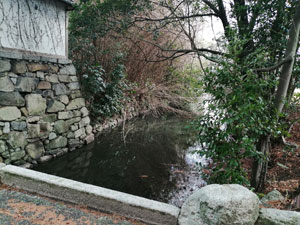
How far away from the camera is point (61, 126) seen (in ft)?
14.9

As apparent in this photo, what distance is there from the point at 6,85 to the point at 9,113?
0.46 meters

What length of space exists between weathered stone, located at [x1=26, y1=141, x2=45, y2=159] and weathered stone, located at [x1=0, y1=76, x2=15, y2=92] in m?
1.03

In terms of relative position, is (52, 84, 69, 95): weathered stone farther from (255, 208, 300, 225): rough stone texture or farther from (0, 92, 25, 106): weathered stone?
(255, 208, 300, 225): rough stone texture

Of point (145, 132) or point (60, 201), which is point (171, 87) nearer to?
point (145, 132)

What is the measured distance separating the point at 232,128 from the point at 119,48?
528 centimetres

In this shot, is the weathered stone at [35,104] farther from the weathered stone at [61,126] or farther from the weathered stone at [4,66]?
the weathered stone at [4,66]

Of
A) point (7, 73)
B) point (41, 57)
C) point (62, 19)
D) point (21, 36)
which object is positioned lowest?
point (7, 73)

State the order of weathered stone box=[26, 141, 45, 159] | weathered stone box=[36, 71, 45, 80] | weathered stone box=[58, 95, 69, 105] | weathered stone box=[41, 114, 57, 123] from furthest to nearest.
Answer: weathered stone box=[58, 95, 69, 105], weathered stone box=[41, 114, 57, 123], weathered stone box=[36, 71, 45, 80], weathered stone box=[26, 141, 45, 159]

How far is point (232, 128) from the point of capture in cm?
223

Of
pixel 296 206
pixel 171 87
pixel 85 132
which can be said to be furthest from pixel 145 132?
pixel 296 206

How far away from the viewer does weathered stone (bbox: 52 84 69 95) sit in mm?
4414

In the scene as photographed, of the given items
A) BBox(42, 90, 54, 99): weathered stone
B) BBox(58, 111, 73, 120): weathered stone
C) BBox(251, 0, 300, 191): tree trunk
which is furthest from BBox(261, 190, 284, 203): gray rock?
BBox(42, 90, 54, 99): weathered stone

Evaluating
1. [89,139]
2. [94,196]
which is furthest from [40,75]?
[94,196]

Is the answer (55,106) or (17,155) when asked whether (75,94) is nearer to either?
(55,106)
